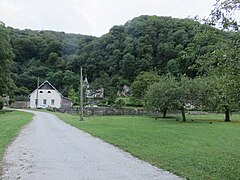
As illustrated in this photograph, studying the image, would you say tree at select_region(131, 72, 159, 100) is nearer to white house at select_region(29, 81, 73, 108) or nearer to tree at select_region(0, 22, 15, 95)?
white house at select_region(29, 81, 73, 108)

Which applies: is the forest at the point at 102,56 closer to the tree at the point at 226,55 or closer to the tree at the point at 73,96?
the tree at the point at 73,96

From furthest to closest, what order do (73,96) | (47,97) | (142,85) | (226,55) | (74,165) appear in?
(73,96) → (47,97) → (142,85) → (74,165) → (226,55)

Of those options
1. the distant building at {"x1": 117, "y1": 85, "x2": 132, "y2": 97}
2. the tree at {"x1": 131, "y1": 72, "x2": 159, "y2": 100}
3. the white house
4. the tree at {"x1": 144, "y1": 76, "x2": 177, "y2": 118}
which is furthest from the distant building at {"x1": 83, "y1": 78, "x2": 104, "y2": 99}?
the tree at {"x1": 144, "y1": 76, "x2": 177, "y2": 118}

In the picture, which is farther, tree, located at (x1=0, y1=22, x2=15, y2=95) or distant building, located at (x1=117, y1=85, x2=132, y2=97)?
distant building, located at (x1=117, y1=85, x2=132, y2=97)

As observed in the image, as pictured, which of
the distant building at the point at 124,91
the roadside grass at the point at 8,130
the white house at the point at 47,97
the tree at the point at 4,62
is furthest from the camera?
the distant building at the point at 124,91

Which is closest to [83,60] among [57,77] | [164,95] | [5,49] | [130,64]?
[57,77]

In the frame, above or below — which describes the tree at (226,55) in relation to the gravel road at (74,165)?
above

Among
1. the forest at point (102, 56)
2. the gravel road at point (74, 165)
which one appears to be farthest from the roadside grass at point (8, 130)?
the forest at point (102, 56)

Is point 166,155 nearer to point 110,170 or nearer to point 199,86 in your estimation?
point 110,170

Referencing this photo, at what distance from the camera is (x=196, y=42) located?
723 cm

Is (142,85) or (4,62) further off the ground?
(4,62)

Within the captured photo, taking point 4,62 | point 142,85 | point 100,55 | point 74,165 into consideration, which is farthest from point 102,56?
point 74,165

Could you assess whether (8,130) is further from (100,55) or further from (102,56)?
(100,55)

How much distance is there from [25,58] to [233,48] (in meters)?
106
